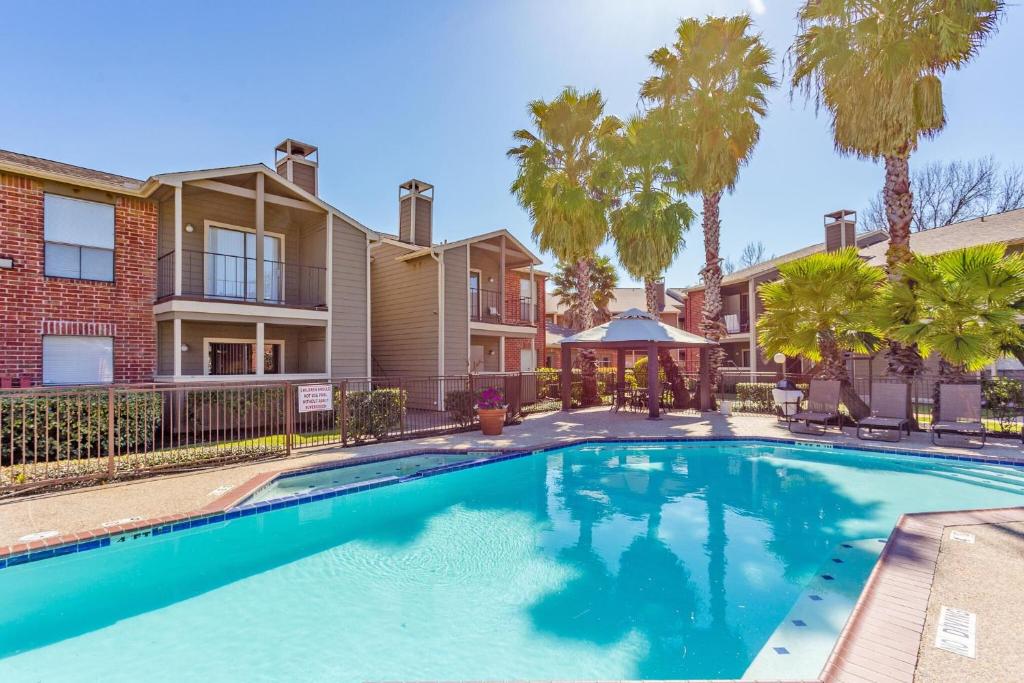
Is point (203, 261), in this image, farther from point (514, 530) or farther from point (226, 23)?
point (514, 530)

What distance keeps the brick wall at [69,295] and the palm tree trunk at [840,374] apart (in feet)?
59.6

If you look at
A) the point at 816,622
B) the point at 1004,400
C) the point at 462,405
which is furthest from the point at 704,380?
the point at 816,622

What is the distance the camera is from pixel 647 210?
16641 millimetres

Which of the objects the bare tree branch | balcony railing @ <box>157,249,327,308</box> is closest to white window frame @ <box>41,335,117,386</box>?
balcony railing @ <box>157,249,327,308</box>

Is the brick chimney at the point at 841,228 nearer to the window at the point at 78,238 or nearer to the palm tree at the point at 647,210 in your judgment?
the palm tree at the point at 647,210

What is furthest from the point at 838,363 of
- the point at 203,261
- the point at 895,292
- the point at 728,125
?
the point at 203,261

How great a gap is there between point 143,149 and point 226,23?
17.7 ft

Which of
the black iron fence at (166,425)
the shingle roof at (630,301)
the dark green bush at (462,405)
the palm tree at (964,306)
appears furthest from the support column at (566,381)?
the shingle roof at (630,301)

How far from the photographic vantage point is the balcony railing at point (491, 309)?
18.4 m

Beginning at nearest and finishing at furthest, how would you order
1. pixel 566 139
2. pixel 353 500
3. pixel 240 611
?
pixel 240 611
pixel 353 500
pixel 566 139

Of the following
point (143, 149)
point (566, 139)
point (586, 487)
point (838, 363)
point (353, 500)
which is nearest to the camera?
point (353, 500)

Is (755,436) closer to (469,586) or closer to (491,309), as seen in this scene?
(469,586)

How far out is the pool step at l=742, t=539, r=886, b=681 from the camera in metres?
3.44

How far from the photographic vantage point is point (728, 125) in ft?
52.5
